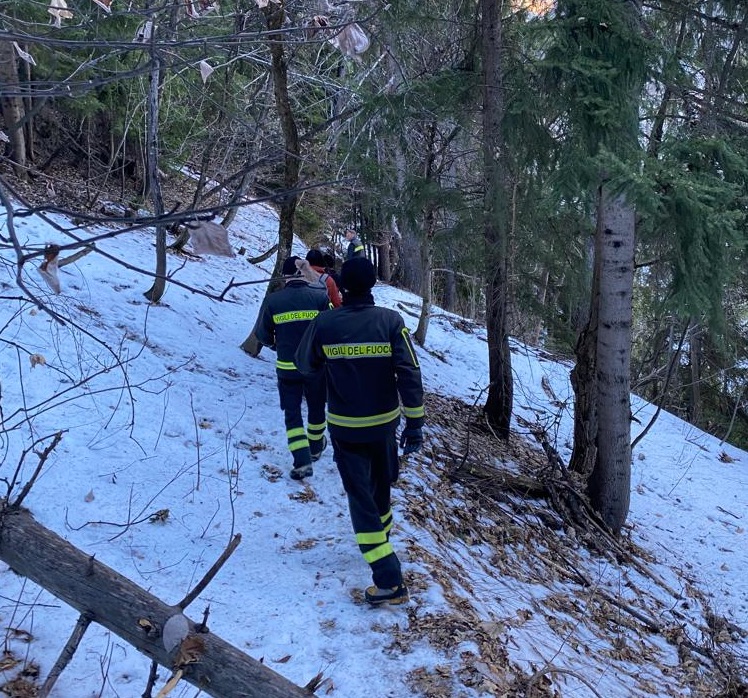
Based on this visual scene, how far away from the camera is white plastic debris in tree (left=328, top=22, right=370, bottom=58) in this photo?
2.44m

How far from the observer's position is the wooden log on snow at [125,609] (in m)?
2.92

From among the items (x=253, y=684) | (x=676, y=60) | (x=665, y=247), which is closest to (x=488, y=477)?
(x=665, y=247)

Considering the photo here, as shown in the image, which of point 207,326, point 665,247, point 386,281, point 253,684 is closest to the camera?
point 253,684

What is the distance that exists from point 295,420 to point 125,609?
10.5ft

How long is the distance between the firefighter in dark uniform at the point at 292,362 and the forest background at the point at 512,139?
3.00 feet

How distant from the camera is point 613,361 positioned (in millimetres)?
7559

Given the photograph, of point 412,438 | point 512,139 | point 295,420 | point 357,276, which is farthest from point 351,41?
point 512,139

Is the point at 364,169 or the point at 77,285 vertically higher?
the point at 364,169

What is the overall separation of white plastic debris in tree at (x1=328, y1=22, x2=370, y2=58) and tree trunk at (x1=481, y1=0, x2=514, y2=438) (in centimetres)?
548

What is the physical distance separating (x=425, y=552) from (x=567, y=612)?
4.10ft

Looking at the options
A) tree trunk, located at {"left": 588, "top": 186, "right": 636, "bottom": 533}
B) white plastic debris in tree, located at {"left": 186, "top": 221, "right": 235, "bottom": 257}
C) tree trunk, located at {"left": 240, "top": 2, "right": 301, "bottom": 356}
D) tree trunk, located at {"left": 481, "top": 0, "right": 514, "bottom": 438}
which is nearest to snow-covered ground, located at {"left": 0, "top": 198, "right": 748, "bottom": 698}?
white plastic debris in tree, located at {"left": 186, "top": 221, "right": 235, "bottom": 257}

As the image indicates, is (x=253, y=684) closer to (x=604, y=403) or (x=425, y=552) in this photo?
(x=425, y=552)

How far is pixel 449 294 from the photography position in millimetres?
20297

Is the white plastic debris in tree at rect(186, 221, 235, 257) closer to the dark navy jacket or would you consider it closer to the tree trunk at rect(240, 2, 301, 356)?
the dark navy jacket
